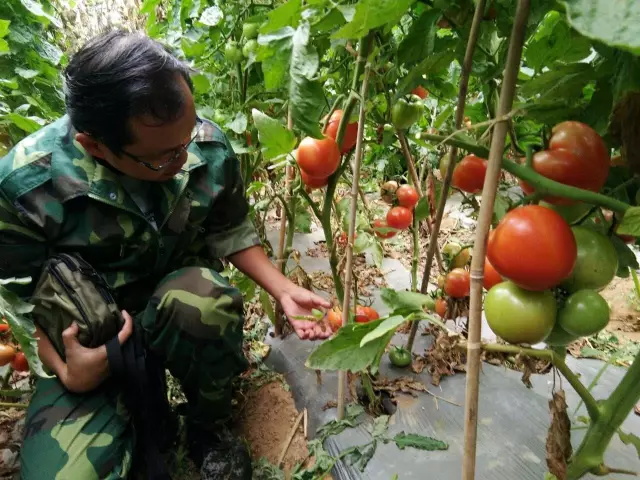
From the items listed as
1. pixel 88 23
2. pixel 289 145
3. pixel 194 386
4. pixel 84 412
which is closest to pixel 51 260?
pixel 84 412

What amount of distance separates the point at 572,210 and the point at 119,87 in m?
0.78

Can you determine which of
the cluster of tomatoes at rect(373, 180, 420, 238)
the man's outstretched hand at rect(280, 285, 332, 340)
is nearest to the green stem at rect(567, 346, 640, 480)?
the man's outstretched hand at rect(280, 285, 332, 340)

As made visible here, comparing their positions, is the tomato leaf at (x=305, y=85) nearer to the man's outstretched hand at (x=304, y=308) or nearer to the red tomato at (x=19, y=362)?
the man's outstretched hand at (x=304, y=308)

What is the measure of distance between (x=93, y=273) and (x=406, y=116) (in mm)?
809

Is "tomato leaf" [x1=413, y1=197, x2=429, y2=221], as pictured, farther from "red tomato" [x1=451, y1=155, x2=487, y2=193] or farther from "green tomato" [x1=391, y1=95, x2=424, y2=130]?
"red tomato" [x1=451, y1=155, x2=487, y2=193]

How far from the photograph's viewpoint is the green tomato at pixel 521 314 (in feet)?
1.69

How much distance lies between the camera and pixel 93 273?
105cm

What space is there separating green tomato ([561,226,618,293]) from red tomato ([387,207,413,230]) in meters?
1.00

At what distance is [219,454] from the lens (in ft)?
3.86

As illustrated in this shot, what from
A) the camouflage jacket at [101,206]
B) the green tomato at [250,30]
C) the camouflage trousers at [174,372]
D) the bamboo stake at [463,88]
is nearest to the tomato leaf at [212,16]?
the green tomato at [250,30]

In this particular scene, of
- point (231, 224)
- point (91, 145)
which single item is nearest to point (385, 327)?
point (91, 145)

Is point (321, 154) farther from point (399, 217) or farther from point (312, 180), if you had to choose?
point (399, 217)

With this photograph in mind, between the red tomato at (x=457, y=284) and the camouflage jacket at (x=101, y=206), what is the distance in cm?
61

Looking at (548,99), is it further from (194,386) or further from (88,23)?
(88,23)
